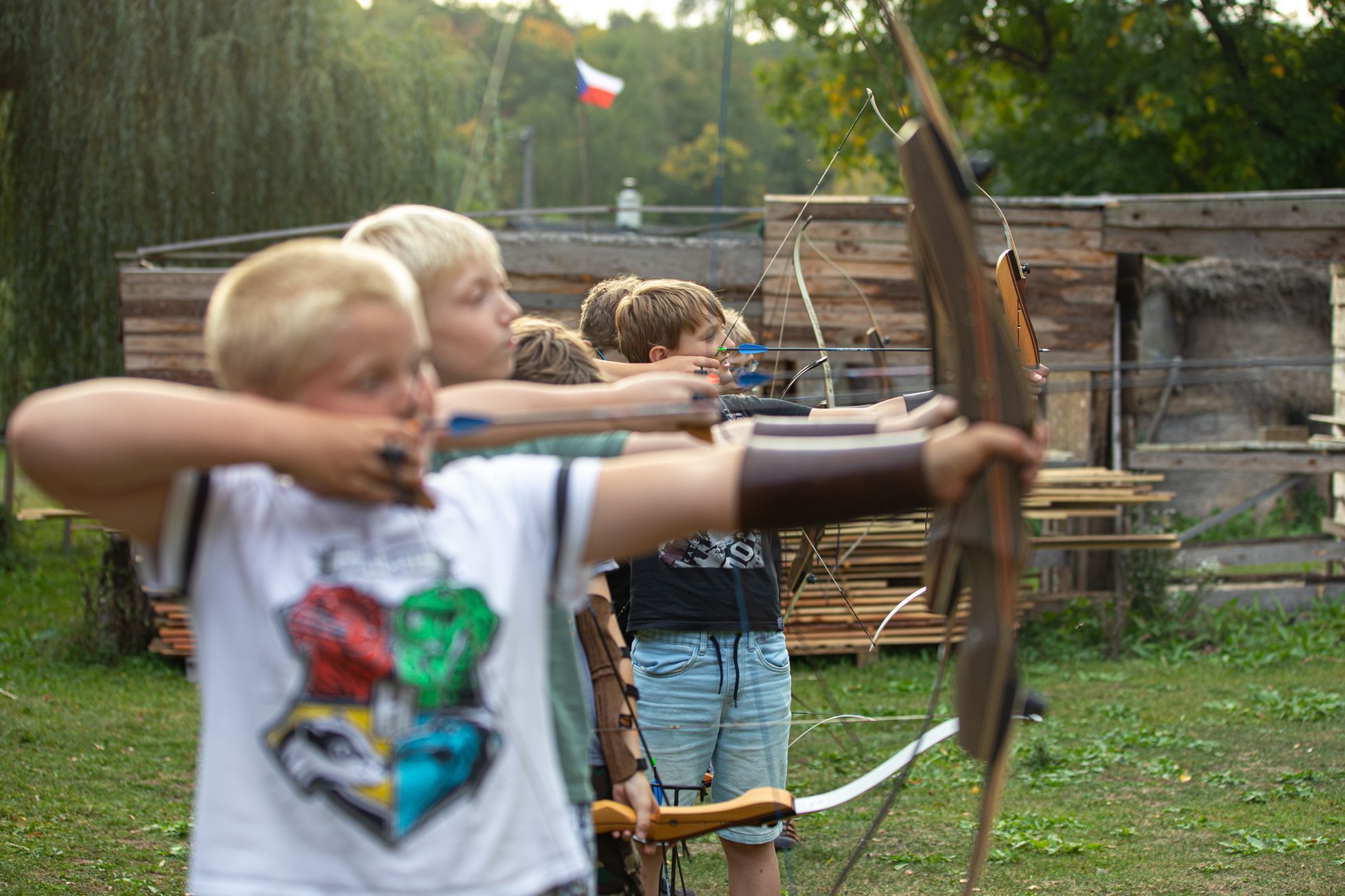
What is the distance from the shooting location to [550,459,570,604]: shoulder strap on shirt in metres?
1.30

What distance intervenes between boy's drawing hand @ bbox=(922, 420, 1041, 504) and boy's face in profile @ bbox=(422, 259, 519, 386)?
0.63 m

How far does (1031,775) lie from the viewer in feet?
16.4

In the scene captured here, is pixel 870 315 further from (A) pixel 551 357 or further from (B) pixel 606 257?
(B) pixel 606 257

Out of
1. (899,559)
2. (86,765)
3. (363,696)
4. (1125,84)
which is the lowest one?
(86,765)

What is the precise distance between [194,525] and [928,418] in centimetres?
87

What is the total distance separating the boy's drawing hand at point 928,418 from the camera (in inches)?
55.4

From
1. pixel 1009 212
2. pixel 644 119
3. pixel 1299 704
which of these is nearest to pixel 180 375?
pixel 1009 212

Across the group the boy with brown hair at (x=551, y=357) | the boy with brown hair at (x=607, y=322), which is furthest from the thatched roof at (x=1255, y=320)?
the boy with brown hair at (x=551, y=357)

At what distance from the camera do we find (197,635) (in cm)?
126

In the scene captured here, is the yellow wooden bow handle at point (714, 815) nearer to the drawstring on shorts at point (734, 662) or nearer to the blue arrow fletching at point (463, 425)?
the drawstring on shorts at point (734, 662)

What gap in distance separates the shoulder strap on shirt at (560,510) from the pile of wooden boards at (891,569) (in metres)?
5.68

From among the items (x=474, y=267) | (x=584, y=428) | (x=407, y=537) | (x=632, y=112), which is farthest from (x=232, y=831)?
(x=632, y=112)

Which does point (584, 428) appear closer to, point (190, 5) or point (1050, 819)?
point (1050, 819)

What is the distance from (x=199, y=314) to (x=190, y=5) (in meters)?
3.38
